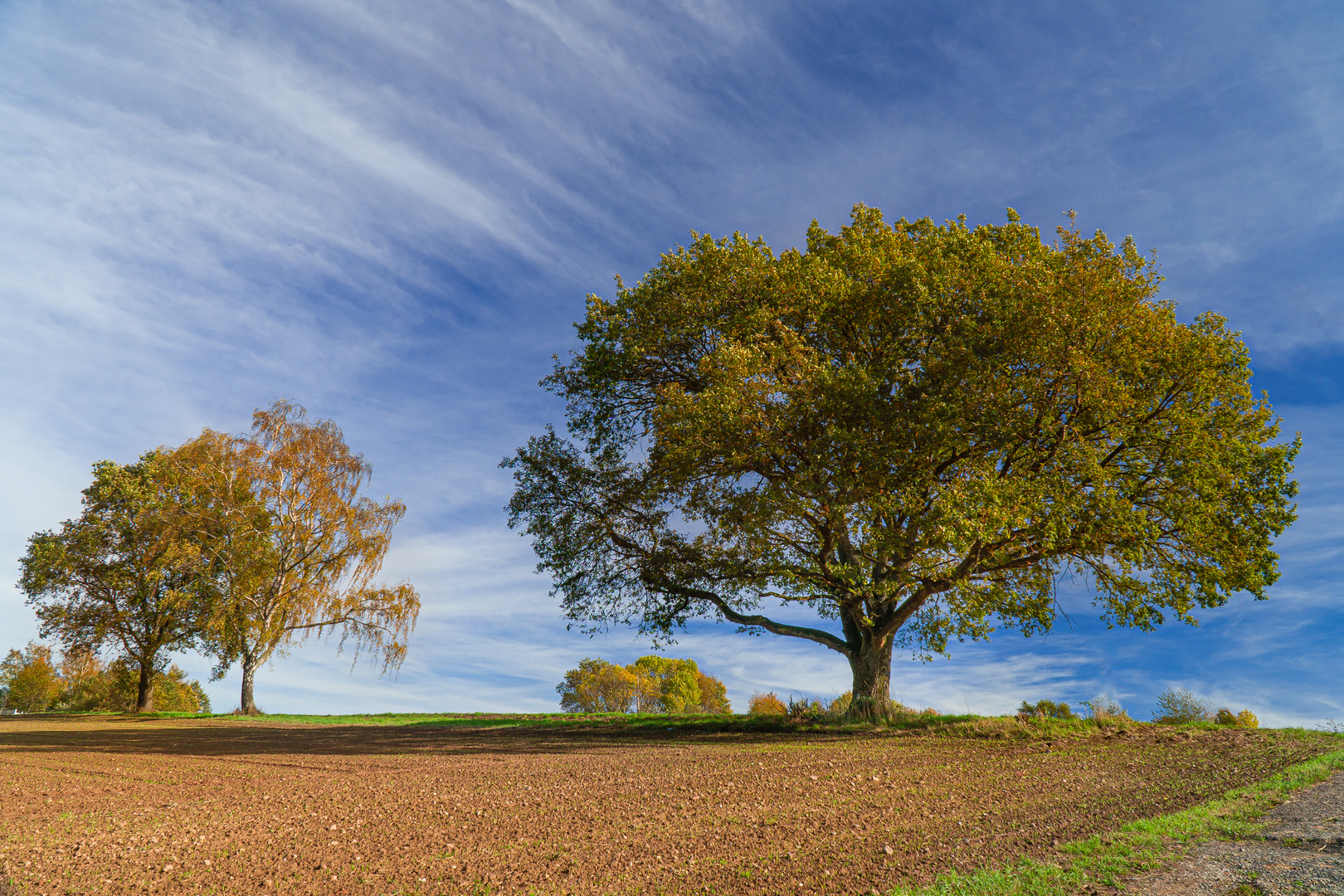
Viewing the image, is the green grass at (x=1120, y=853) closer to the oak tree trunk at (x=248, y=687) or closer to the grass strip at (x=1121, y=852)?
the grass strip at (x=1121, y=852)

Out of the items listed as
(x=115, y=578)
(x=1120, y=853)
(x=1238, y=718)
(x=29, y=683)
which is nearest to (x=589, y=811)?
(x=1120, y=853)

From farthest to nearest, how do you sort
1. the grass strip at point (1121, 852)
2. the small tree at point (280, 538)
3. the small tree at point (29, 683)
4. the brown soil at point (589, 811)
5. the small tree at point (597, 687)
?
the small tree at point (597, 687)
the small tree at point (29, 683)
the small tree at point (280, 538)
the brown soil at point (589, 811)
the grass strip at point (1121, 852)

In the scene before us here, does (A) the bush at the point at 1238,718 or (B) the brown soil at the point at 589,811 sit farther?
(A) the bush at the point at 1238,718

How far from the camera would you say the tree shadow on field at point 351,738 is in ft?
52.0

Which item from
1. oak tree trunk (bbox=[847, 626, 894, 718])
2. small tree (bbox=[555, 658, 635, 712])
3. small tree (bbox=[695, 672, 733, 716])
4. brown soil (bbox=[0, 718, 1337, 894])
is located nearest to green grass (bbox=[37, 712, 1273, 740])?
oak tree trunk (bbox=[847, 626, 894, 718])

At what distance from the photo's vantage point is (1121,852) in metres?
6.34

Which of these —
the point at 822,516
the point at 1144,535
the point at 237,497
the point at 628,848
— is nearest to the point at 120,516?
the point at 237,497

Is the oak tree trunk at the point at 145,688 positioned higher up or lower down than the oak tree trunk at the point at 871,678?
lower down

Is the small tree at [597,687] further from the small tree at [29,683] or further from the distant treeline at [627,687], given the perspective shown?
the small tree at [29,683]

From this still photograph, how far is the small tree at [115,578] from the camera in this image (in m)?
32.1

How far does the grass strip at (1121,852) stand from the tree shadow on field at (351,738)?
30.0 ft

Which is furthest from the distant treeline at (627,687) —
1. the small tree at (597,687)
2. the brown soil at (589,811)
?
the brown soil at (589,811)

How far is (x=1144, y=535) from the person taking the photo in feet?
52.4

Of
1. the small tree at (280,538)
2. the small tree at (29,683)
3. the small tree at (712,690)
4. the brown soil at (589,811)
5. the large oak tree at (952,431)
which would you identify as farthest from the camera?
the small tree at (712,690)
